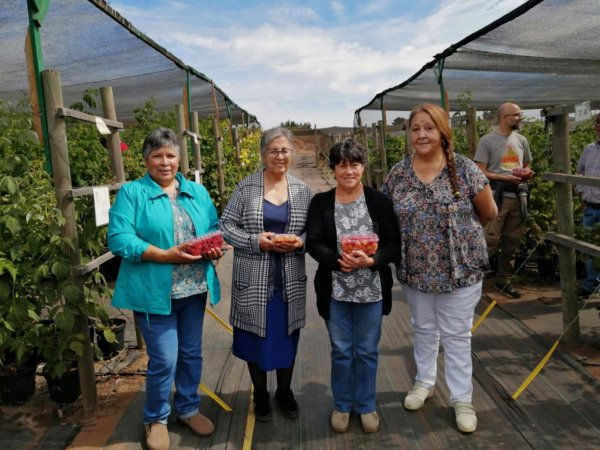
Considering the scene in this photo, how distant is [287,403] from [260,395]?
17 cm

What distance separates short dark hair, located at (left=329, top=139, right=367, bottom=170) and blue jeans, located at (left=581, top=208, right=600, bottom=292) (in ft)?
7.78

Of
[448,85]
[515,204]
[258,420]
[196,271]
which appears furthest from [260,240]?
[448,85]

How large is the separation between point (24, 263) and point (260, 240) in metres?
1.29

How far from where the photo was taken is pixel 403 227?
2.82 m

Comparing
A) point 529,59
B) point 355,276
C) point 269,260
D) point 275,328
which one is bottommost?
point 275,328

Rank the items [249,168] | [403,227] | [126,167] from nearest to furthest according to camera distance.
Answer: [403,227] < [126,167] < [249,168]

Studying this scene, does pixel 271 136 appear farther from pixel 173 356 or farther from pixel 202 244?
pixel 173 356

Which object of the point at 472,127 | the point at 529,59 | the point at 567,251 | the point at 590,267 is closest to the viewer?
the point at 567,251

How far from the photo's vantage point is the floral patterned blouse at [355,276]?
2.75 meters

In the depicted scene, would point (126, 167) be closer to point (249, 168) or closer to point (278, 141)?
point (278, 141)

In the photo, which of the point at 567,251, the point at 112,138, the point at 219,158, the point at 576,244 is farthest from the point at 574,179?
the point at 219,158

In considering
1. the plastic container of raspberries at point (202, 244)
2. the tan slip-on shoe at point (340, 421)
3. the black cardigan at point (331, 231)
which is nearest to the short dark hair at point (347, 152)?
the black cardigan at point (331, 231)

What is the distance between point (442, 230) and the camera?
2756mm

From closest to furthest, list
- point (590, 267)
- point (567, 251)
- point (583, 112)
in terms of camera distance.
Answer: point (583, 112)
point (567, 251)
point (590, 267)
